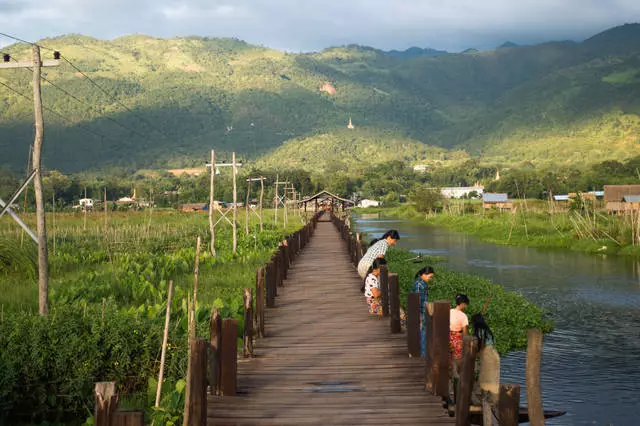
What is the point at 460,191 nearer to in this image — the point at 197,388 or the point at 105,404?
the point at 197,388

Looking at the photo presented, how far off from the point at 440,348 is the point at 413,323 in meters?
1.24

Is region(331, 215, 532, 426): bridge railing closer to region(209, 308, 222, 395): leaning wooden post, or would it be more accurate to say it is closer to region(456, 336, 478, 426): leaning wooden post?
region(456, 336, 478, 426): leaning wooden post

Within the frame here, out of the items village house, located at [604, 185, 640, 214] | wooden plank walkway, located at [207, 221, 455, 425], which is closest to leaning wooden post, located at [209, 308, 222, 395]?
wooden plank walkway, located at [207, 221, 455, 425]

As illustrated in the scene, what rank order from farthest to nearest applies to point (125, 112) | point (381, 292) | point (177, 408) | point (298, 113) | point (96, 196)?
point (298, 113) → point (125, 112) → point (96, 196) → point (381, 292) → point (177, 408)

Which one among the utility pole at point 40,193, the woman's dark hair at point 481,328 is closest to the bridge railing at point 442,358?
the woman's dark hair at point 481,328

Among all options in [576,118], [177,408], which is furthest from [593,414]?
[576,118]

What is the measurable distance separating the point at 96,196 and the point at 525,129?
110 metres

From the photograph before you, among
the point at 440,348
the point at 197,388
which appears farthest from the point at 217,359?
the point at 440,348

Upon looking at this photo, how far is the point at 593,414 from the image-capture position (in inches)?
408

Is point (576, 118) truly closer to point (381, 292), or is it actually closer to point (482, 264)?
point (482, 264)

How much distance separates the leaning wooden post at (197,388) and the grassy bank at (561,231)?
2842 cm

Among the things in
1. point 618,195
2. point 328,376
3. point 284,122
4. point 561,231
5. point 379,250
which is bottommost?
point 561,231

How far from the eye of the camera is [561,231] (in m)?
39.3

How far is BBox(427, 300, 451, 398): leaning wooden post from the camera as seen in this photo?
608 cm
